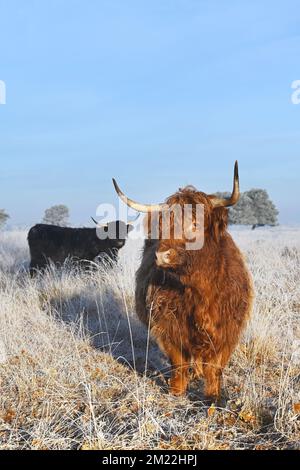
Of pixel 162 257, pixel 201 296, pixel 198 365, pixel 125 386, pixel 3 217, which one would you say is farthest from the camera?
pixel 3 217

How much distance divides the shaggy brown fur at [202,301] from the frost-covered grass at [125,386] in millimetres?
234

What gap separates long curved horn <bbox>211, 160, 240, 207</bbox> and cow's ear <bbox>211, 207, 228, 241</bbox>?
55 mm

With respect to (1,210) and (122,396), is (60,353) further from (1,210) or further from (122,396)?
(1,210)

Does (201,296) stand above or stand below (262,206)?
below

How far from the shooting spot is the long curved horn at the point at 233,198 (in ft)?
13.3

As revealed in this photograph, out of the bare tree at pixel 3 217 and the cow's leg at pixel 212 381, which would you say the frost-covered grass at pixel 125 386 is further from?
the bare tree at pixel 3 217

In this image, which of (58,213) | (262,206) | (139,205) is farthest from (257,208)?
(139,205)

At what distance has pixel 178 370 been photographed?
4.43m

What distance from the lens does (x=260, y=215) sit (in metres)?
37.6

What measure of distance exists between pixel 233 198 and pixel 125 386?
1659mm

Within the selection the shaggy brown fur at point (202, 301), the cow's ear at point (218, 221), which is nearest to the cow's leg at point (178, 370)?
the shaggy brown fur at point (202, 301)

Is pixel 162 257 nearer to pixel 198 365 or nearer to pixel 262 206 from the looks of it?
pixel 198 365
